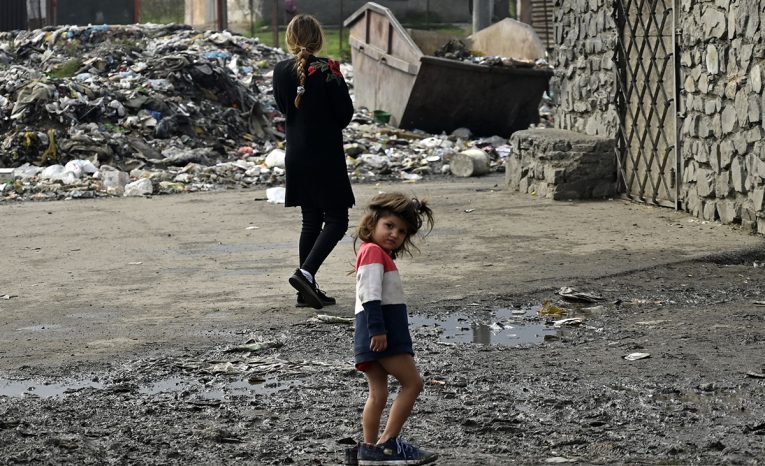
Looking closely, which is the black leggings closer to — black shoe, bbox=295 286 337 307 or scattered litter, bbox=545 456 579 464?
black shoe, bbox=295 286 337 307

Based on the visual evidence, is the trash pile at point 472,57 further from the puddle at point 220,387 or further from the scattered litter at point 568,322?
the puddle at point 220,387

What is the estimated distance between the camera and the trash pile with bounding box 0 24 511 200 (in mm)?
14805

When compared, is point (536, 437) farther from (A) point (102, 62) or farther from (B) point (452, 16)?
(B) point (452, 16)

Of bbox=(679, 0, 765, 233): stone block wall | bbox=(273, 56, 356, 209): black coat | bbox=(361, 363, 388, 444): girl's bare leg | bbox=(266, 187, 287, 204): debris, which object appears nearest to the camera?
bbox=(361, 363, 388, 444): girl's bare leg

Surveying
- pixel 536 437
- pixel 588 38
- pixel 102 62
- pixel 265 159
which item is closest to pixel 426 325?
pixel 536 437

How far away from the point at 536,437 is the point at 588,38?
857 cm

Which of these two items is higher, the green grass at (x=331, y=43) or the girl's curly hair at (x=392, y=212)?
the green grass at (x=331, y=43)

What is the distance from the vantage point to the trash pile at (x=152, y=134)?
14.8m

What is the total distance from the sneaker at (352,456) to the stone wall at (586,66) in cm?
803

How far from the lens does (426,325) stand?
6.49 m

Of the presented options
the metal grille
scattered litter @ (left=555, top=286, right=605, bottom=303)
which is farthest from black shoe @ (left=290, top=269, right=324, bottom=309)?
the metal grille

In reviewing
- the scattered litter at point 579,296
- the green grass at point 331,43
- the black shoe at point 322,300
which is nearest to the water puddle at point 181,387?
the black shoe at point 322,300

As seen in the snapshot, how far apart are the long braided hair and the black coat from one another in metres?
0.04

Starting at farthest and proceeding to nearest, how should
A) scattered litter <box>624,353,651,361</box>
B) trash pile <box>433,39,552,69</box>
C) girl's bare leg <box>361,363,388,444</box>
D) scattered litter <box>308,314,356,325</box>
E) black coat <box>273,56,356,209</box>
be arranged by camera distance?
trash pile <box>433,39,552,69</box>, black coat <box>273,56,356,209</box>, scattered litter <box>308,314,356,325</box>, scattered litter <box>624,353,651,361</box>, girl's bare leg <box>361,363,388,444</box>
